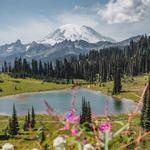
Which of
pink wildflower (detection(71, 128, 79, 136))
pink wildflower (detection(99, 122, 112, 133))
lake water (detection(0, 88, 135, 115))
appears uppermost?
pink wildflower (detection(99, 122, 112, 133))

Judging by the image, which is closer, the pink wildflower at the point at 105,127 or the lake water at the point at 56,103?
the pink wildflower at the point at 105,127

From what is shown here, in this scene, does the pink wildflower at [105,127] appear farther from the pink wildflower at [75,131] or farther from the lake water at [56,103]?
the lake water at [56,103]

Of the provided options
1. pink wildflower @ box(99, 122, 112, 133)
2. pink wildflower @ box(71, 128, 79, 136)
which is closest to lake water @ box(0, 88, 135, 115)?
pink wildflower @ box(99, 122, 112, 133)

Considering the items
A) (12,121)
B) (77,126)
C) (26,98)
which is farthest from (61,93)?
(77,126)

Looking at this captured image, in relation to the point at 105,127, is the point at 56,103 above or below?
below

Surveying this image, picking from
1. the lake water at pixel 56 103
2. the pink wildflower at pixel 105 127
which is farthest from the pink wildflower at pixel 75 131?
the lake water at pixel 56 103

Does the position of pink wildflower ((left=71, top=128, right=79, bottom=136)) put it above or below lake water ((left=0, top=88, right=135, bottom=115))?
above

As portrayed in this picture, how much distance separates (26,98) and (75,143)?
181048mm

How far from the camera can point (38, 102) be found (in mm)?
166750

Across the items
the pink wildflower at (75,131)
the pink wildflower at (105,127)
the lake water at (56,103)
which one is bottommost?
the lake water at (56,103)

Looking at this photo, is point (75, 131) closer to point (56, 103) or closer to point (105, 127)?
point (105, 127)

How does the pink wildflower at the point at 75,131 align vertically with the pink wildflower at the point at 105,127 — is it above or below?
below

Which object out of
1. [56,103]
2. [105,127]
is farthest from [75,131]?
[56,103]

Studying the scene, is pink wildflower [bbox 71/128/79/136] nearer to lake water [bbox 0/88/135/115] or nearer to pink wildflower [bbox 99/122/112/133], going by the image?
pink wildflower [bbox 99/122/112/133]
